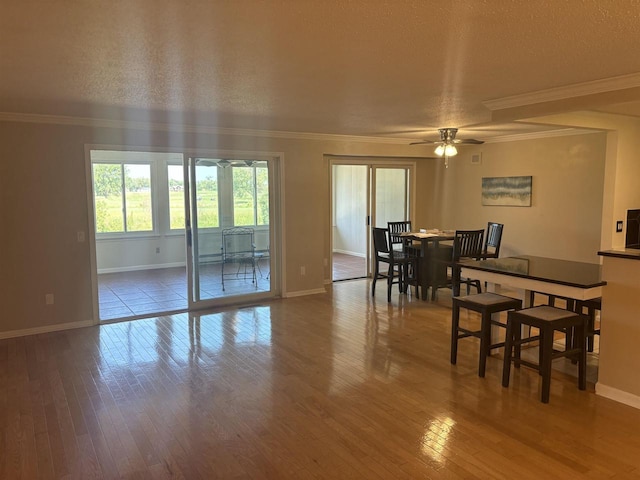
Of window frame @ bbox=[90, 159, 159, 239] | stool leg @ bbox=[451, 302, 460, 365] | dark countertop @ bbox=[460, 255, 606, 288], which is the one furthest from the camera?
window frame @ bbox=[90, 159, 159, 239]

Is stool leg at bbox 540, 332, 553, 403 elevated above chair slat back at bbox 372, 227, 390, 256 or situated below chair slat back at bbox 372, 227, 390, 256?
below

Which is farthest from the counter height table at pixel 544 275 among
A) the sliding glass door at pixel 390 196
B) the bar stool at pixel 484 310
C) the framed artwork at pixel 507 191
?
the sliding glass door at pixel 390 196

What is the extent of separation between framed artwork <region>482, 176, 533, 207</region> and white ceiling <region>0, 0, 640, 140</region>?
246 centimetres

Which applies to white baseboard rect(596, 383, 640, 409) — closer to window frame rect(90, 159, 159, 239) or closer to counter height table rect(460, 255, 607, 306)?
counter height table rect(460, 255, 607, 306)

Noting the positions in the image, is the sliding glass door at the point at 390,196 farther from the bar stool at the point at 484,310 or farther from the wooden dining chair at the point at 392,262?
the bar stool at the point at 484,310

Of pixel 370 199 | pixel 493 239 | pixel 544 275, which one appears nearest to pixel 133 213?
pixel 370 199

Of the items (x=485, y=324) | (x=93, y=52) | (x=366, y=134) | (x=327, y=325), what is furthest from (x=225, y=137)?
(x=485, y=324)

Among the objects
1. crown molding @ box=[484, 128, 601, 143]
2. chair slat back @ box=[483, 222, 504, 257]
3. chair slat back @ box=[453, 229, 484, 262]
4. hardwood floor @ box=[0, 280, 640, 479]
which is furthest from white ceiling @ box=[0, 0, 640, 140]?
chair slat back @ box=[483, 222, 504, 257]

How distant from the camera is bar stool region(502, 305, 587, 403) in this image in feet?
11.4

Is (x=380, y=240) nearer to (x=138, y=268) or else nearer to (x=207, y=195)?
(x=207, y=195)

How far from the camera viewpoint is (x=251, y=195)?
6.50 meters

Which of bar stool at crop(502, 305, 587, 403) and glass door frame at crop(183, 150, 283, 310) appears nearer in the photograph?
bar stool at crop(502, 305, 587, 403)

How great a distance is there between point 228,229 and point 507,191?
4256 mm

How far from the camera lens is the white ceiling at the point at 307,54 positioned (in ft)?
7.02
